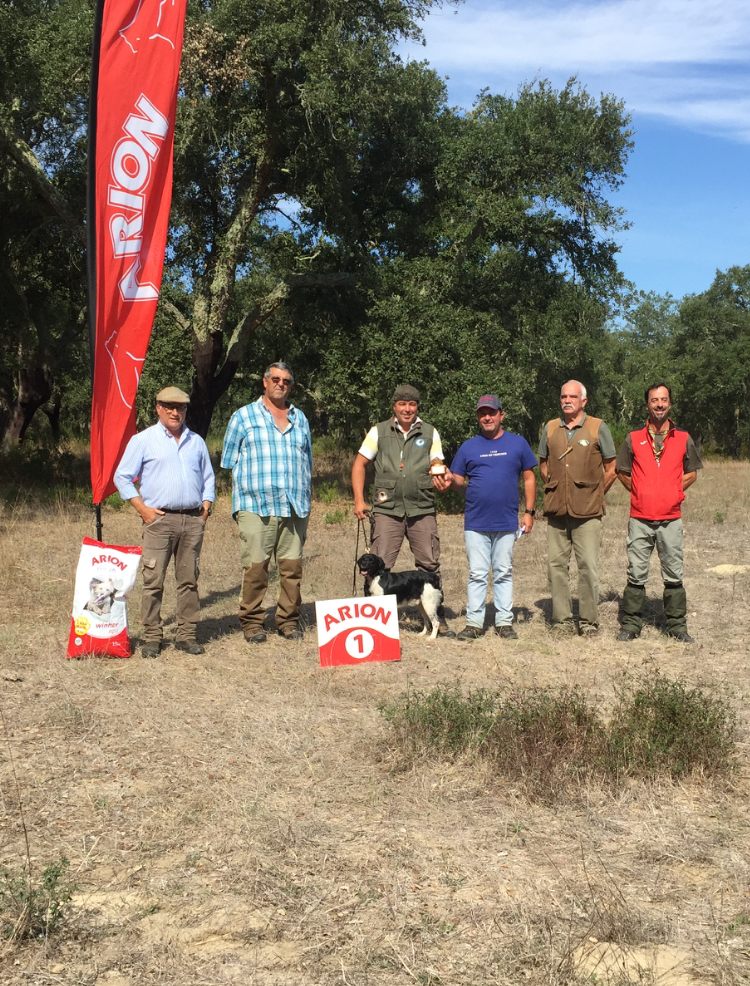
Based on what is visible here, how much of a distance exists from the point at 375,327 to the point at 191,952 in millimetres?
15663

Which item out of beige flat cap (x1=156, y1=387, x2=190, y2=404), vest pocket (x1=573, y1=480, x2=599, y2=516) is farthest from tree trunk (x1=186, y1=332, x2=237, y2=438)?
vest pocket (x1=573, y1=480, x2=599, y2=516)

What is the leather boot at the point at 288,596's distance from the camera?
780 cm

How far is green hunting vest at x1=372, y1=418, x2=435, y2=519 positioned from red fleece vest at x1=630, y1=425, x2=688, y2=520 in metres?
1.73

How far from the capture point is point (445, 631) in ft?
27.2

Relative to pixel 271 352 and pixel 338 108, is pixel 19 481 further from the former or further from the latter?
pixel 338 108

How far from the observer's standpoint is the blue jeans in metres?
7.91

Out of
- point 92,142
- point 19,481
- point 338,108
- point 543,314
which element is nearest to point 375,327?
point 338,108

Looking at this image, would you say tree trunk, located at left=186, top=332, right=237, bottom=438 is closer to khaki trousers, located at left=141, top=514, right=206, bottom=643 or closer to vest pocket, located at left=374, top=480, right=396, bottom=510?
vest pocket, located at left=374, top=480, right=396, bottom=510

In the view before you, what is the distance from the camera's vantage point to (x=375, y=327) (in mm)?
18172

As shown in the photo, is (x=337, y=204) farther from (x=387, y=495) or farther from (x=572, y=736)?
(x=572, y=736)

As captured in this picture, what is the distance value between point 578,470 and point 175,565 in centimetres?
339

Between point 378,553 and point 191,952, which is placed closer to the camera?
point 191,952

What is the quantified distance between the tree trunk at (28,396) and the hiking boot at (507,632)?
1871 centimetres

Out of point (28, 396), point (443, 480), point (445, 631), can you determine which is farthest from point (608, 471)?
point (28, 396)
